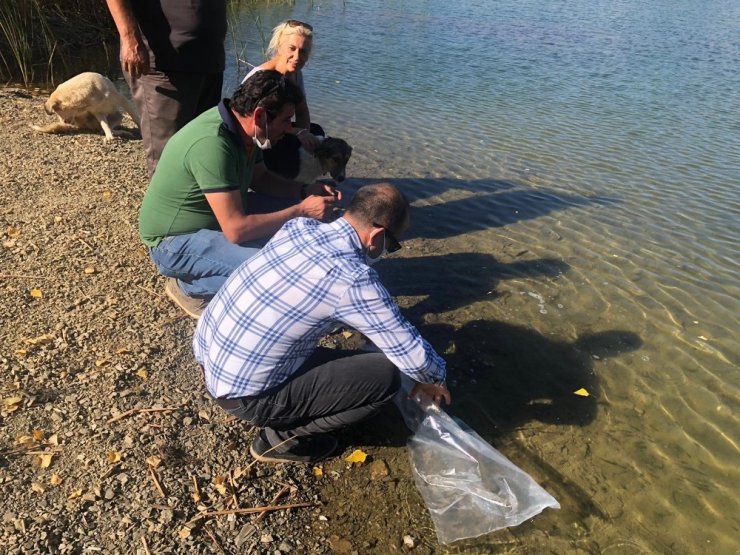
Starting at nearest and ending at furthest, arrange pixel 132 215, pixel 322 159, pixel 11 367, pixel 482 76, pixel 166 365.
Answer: pixel 11 367 → pixel 166 365 → pixel 322 159 → pixel 132 215 → pixel 482 76

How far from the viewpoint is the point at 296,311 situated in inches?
98.0

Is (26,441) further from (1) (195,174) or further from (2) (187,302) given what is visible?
(1) (195,174)

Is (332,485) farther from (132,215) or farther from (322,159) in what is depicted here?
(132,215)

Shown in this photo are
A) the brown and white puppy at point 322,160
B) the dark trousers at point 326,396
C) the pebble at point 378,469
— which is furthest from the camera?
the brown and white puppy at point 322,160

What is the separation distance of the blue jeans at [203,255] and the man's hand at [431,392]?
Answer: 4.36 ft

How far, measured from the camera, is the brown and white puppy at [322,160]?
Answer: 4.90 metres

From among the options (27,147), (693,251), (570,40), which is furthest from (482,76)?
(27,147)

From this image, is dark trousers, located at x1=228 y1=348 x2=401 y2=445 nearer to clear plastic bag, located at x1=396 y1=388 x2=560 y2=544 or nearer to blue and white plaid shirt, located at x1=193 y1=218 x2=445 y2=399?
blue and white plaid shirt, located at x1=193 y1=218 x2=445 y2=399

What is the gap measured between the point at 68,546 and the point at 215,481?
0.67 m

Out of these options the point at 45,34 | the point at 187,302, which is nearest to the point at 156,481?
the point at 187,302

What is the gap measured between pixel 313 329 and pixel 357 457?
96 cm

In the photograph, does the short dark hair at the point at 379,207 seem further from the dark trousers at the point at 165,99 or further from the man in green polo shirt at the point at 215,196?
the dark trousers at the point at 165,99

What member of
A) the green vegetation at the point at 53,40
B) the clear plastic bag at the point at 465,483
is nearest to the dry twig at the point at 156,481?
the clear plastic bag at the point at 465,483

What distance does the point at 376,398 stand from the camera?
2941mm
